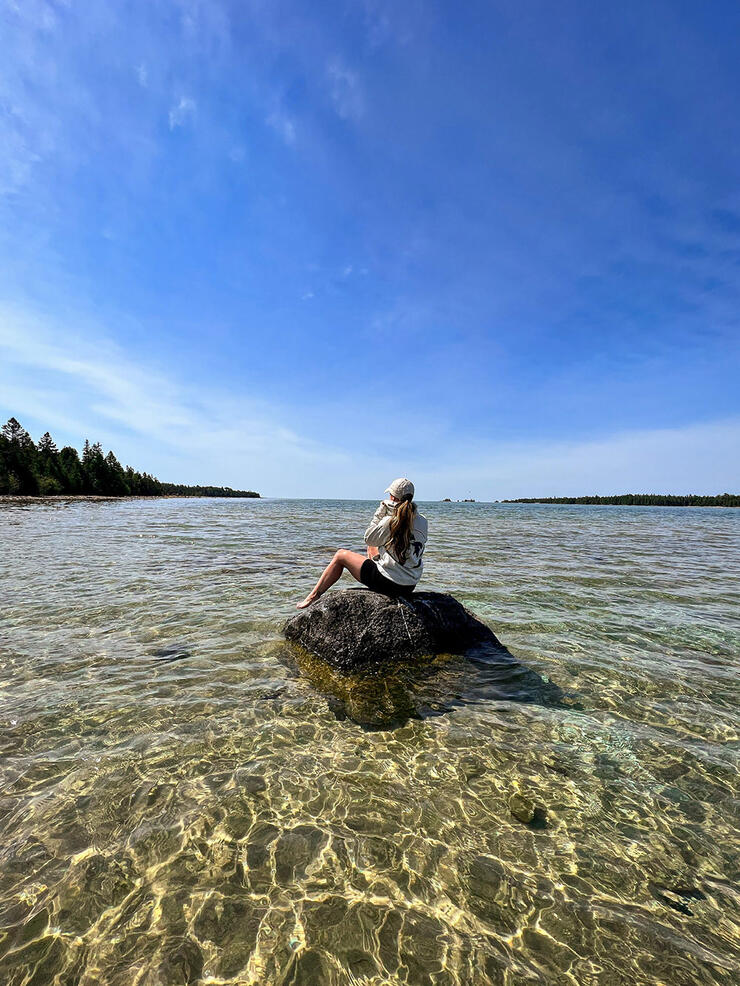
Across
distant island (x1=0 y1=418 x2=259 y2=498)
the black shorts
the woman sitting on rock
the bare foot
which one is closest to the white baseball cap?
the woman sitting on rock

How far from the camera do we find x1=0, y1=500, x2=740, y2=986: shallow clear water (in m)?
2.75

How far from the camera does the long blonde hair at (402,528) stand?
746 cm

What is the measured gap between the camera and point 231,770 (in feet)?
14.5

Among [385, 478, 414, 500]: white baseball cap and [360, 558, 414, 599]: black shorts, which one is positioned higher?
[385, 478, 414, 500]: white baseball cap

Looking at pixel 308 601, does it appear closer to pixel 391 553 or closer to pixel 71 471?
pixel 391 553

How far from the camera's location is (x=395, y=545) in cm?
759

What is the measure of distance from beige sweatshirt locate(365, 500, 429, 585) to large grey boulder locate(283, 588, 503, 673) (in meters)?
0.50

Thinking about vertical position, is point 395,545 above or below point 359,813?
above

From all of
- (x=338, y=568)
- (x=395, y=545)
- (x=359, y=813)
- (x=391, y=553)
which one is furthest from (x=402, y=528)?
(x=359, y=813)

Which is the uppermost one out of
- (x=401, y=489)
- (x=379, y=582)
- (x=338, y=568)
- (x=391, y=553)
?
(x=401, y=489)

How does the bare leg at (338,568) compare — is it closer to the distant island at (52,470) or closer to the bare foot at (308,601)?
the bare foot at (308,601)

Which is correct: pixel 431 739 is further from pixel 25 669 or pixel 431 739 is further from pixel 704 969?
pixel 25 669

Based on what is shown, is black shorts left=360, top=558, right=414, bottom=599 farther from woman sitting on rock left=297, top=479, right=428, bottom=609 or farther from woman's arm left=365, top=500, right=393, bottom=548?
woman's arm left=365, top=500, right=393, bottom=548

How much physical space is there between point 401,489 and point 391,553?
3.84ft
